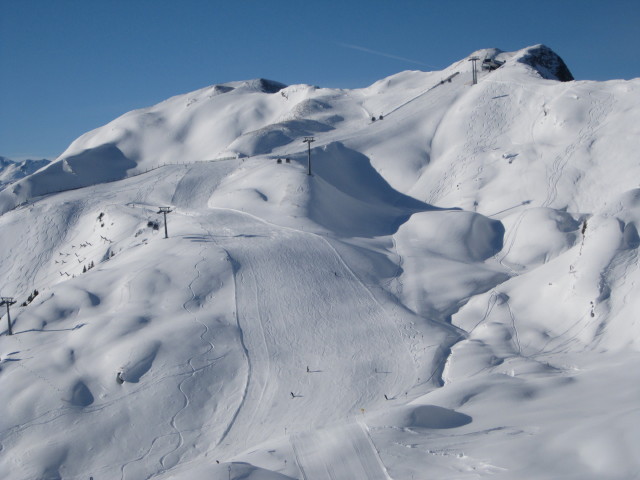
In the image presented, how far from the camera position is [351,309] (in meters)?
24.8

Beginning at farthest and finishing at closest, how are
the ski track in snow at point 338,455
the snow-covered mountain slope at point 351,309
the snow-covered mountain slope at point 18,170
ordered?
the snow-covered mountain slope at point 18,170 < the snow-covered mountain slope at point 351,309 < the ski track in snow at point 338,455

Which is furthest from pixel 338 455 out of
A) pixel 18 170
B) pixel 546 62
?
pixel 18 170

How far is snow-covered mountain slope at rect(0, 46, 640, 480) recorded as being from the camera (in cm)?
1571

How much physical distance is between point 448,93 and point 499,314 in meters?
32.2

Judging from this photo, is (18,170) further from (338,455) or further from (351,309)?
(338,455)

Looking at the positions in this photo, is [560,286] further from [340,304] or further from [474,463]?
[474,463]

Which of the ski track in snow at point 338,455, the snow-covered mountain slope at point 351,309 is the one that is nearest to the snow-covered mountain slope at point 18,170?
the snow-covered mountain slope at point 351,309

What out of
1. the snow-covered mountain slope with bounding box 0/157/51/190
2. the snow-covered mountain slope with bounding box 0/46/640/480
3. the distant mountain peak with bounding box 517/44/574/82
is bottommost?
the snow-covered mountain slope with bounding box 0/157/51/190

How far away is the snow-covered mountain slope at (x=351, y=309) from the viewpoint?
1571 centimetres

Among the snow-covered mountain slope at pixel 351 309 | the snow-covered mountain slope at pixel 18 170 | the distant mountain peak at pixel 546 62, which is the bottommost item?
the snow-covered mountain slope at pixel 18 170

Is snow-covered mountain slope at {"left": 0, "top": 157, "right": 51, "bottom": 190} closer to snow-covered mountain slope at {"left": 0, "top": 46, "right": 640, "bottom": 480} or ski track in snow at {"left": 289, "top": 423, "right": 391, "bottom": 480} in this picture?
snow-covered mountain slope at {"left": 0, "top": 46, "right": 640, "bottom": 480}

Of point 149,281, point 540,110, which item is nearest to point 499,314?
point 149,281

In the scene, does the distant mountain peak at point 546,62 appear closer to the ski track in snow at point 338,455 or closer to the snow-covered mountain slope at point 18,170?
the ski track in snow at point 338,455

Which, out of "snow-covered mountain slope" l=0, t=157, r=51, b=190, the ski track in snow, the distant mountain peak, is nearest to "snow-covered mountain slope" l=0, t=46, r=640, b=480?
the ski track in snow
